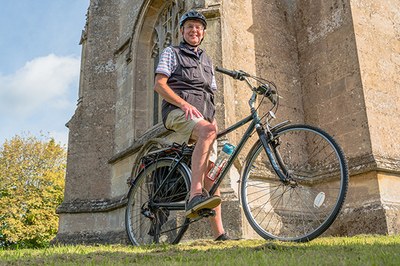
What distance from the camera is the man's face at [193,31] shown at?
4637 mm

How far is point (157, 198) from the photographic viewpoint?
474cm

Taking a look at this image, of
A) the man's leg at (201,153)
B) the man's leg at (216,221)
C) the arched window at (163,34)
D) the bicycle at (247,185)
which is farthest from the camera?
the arched window at (163,34)

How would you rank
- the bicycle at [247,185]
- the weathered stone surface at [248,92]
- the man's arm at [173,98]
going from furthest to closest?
the weathered stone surface at [248,92] < the man's arm at [173,98] < the bicycle at [247,185]

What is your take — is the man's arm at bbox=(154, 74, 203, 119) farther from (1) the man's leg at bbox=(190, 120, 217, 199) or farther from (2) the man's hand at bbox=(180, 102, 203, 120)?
(1) the man's leg at bbox=(190, 120, 217, 199)

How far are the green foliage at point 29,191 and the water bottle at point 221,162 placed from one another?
919 inches

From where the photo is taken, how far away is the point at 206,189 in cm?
447

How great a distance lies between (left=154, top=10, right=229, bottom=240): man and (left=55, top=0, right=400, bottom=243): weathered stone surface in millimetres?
1573

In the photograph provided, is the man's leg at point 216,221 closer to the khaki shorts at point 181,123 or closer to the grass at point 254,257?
the khaki shorts at point 181,123

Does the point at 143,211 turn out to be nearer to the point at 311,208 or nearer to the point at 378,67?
the point at 311,208

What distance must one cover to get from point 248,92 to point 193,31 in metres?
3.18

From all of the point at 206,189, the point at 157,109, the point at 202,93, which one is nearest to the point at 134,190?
the point at 206,189

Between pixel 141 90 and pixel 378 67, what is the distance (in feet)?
17.3

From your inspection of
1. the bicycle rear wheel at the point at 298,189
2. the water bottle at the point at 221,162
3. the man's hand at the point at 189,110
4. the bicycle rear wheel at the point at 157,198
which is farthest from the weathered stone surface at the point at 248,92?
the man's hand at the point at 189,110

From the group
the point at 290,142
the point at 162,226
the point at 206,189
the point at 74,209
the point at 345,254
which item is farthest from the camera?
the point at 74,209
